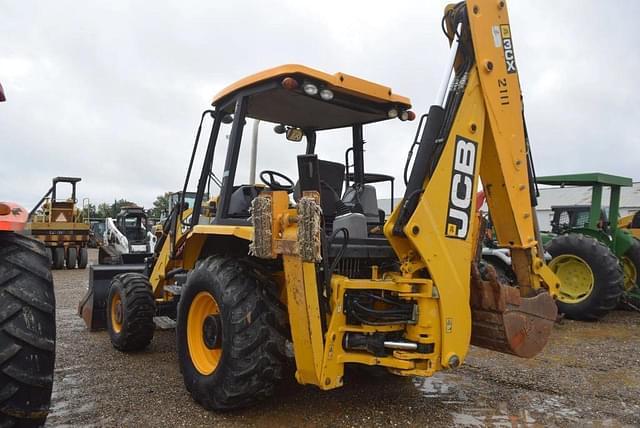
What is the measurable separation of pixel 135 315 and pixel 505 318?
3473 mm

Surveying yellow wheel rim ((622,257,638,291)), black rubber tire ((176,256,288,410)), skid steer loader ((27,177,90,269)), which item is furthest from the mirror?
skid steer loader ((27,177,90,269))

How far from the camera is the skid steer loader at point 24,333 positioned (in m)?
2.52

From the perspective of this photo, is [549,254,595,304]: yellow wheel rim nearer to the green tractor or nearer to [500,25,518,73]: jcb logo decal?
the green tractor

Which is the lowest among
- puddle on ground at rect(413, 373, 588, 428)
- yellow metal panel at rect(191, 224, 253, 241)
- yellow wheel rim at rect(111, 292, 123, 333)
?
puddle on ground at rect(413, 373, 588, 428)

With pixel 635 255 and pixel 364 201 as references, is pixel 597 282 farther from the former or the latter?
pixel 364 201

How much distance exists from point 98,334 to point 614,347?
235 inches

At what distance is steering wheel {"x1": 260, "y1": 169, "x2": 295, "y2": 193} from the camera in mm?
4454

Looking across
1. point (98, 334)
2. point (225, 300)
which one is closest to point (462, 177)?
point (225, 300)

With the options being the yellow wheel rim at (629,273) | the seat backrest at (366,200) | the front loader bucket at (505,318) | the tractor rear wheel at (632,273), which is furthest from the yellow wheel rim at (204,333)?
the yellow wheel rim at (629,273)

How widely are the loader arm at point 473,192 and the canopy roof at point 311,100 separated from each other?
0.85 m

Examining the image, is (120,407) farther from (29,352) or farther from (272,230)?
(272,230)

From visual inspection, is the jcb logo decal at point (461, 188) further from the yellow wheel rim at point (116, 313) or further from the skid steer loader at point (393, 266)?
the yellow wheel rim at point (116, 313)

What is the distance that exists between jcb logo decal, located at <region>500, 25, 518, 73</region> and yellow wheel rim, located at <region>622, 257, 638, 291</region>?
669 centimetres

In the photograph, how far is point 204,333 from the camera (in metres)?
3.93
